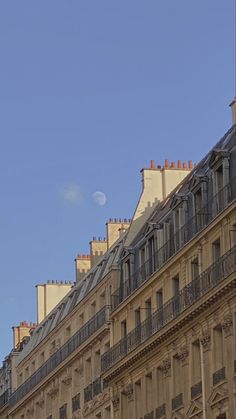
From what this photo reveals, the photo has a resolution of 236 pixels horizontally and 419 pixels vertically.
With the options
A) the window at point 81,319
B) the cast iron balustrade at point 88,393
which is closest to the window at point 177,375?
the cast iron balustrade at point 88,393

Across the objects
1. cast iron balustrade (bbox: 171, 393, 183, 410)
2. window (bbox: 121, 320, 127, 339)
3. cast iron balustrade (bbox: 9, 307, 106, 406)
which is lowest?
cast iron balustrade (bbox: 171, 393, 183, 410)

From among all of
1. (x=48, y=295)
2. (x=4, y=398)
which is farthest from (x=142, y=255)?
(x=4, y=398)

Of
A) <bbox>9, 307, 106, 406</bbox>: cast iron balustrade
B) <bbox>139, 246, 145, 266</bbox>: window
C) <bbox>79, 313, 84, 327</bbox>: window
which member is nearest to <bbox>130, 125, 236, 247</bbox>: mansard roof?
<bbox>139, 246, 145, 266</bbox>: window

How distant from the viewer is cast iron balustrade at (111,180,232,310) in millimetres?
55000

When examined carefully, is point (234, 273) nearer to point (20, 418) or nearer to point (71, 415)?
point (71, 415)

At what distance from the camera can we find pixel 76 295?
81.5 m

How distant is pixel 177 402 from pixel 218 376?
526 centimetres

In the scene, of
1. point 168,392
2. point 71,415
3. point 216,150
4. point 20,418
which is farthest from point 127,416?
point 20,418

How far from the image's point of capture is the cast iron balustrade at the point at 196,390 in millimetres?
55656

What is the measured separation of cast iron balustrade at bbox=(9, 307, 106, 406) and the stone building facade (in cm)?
12

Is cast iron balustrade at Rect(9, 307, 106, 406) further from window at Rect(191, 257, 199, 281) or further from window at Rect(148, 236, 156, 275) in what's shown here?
window at Rect(191, 257, 199, 281)

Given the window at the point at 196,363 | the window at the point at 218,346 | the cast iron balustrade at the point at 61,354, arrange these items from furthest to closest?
the cast iron balustrade at the point at 61,354
the window at the point at 196,363
the window at the point at 218,346

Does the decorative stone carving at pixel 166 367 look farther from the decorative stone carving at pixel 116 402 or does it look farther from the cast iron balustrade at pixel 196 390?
the decorative stone carving at pixel 116 402

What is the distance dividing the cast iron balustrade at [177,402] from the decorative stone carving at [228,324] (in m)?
5.96
